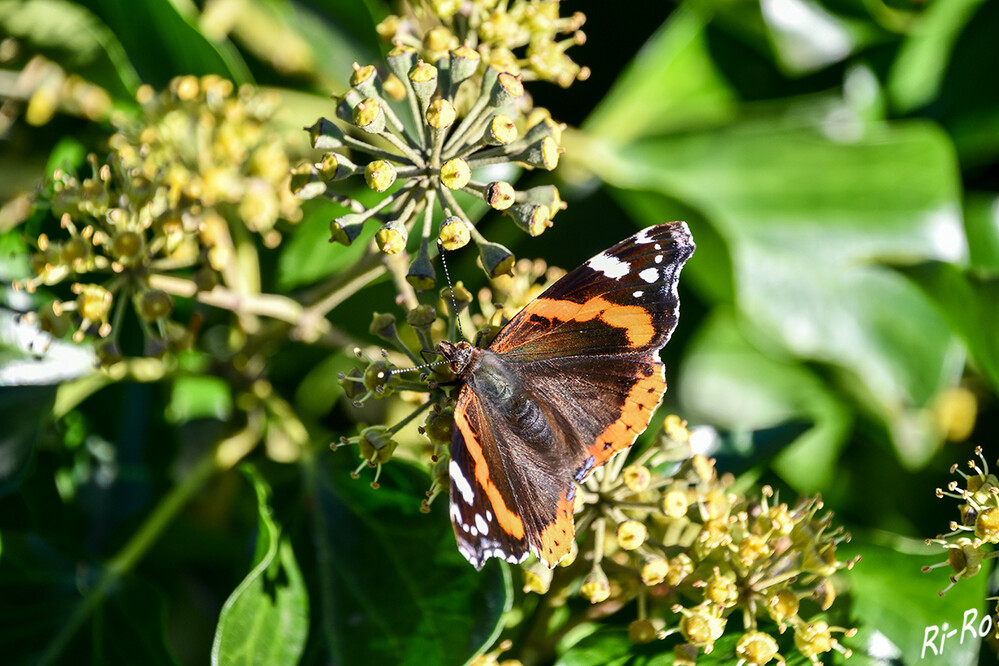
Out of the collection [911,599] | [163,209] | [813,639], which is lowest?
[911,599]

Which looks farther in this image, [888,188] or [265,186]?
[888,188]

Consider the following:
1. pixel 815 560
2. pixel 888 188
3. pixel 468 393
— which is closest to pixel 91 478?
pixel 468 393

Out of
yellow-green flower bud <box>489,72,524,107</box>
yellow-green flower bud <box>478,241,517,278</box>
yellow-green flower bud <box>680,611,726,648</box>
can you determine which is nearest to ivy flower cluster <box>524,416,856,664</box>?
yellow-green flower bud <box>680,611,726,648</box>

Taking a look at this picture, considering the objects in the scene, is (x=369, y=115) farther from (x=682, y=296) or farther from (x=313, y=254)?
(x=682, y=296)

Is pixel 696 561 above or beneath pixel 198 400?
above

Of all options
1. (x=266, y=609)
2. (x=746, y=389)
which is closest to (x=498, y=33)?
(x=266, y=609)

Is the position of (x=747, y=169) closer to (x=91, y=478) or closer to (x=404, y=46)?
(x=404, y=46)

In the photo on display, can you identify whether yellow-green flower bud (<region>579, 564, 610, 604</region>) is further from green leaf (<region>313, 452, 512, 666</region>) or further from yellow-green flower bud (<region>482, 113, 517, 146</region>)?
→ yellow-green flower bud (<region>482, 113, 517, 146</region>)
